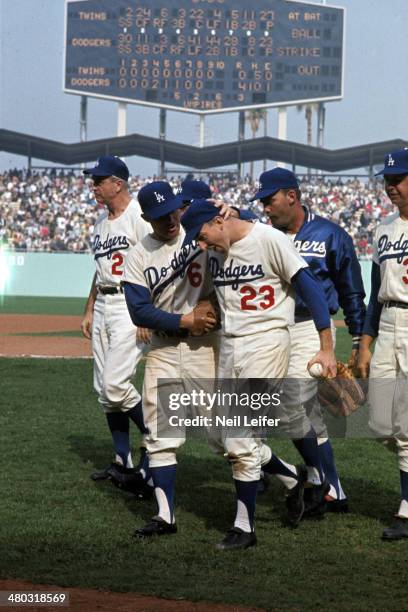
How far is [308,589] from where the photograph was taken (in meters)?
4.59

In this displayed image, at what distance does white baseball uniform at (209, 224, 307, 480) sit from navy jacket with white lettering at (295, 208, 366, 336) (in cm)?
93

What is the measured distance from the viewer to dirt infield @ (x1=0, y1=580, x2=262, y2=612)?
4211mm

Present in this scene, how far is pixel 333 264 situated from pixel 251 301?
1.18 meters

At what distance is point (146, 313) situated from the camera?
557cm

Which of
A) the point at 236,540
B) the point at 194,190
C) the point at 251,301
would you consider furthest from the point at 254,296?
the point at 194,190

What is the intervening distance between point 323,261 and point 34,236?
110 feet

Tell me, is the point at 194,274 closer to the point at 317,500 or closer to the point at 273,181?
the point at 273,181

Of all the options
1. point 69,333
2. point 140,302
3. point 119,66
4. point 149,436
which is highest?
point 119,66

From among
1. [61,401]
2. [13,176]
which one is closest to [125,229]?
[61,401]

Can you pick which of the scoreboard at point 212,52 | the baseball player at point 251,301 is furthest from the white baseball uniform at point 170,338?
the scoreboard at point 212,52

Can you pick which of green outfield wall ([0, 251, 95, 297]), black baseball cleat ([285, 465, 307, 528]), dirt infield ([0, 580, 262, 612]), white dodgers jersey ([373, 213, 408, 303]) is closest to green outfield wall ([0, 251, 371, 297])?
green outfield wall ([0, 251, 95, 297])

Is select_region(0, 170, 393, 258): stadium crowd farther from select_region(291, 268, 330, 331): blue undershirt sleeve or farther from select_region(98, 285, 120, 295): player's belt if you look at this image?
select_region(291, 268, 330, 331): blue undershirt sleeve

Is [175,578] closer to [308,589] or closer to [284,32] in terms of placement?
[308,589]

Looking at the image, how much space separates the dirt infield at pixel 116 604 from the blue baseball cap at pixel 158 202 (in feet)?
6.79
